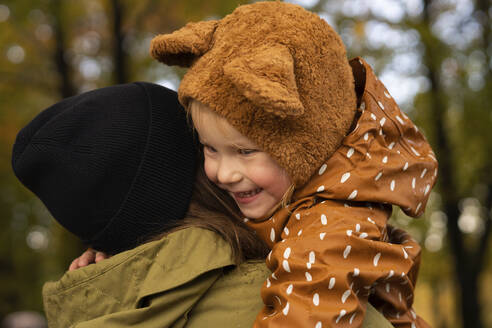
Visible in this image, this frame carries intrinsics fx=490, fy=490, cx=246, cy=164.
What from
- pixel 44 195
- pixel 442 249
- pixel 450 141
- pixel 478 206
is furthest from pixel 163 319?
pixel 442 249

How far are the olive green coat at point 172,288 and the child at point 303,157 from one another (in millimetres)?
126

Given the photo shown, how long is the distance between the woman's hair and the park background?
4.24 m

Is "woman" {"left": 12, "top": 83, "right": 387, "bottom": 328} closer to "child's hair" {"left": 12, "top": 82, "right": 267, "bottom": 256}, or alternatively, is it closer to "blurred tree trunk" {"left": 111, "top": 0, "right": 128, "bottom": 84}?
"child's hair" {"left": 12, "top": 82, "right": 267, "bottom": 256}

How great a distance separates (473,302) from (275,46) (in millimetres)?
8325

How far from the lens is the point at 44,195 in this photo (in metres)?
1.91

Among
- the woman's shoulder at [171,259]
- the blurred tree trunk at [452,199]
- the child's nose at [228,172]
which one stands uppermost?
the child's nose at [228,172]

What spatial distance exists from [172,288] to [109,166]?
1.63 feet

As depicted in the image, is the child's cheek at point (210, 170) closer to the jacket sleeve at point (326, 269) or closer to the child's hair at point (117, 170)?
the child's hair at point (117, 170)

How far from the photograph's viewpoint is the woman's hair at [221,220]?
1.85 meters

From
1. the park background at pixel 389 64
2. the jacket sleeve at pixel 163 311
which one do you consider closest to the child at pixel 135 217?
the jacket sleeve at pixel 163 311

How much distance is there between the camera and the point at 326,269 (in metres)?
1.60

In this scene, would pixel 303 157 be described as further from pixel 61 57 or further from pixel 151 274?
pixel 61 57

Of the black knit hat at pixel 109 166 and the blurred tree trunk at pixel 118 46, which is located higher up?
the black knit hat at pixel 109 166

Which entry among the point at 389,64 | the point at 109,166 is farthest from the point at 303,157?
the point at 389,64
